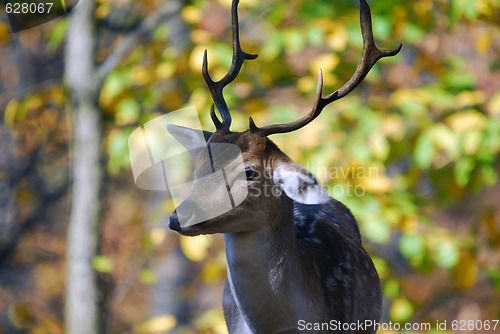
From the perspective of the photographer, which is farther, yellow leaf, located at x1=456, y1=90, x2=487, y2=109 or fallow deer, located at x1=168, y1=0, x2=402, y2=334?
yellow leaf, located at x1=456, y1=90, x2=487, y2=109

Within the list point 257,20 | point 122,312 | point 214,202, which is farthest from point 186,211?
point 122,312

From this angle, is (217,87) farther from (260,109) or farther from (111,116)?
(111,116)

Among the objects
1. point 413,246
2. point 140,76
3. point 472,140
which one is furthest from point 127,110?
point 472,140

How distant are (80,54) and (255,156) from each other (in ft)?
11.8

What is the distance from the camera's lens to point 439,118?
5738 mm

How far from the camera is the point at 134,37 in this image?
612 centimetres

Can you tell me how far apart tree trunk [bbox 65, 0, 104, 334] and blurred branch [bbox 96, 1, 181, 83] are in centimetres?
12

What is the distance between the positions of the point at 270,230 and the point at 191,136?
0.57m

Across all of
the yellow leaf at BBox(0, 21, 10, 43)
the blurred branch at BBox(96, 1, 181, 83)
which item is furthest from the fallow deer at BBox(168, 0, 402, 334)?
the yellow leaf at BBox(0, 21, 10, 43)

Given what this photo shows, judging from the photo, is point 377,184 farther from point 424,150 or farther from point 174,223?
point 174,223

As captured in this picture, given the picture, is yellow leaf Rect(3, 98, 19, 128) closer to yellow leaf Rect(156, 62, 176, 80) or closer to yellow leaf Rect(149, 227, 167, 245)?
yellow leaf Rect(156, 62, 176, 80)

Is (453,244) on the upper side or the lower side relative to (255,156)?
lower

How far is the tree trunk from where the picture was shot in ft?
19.2
